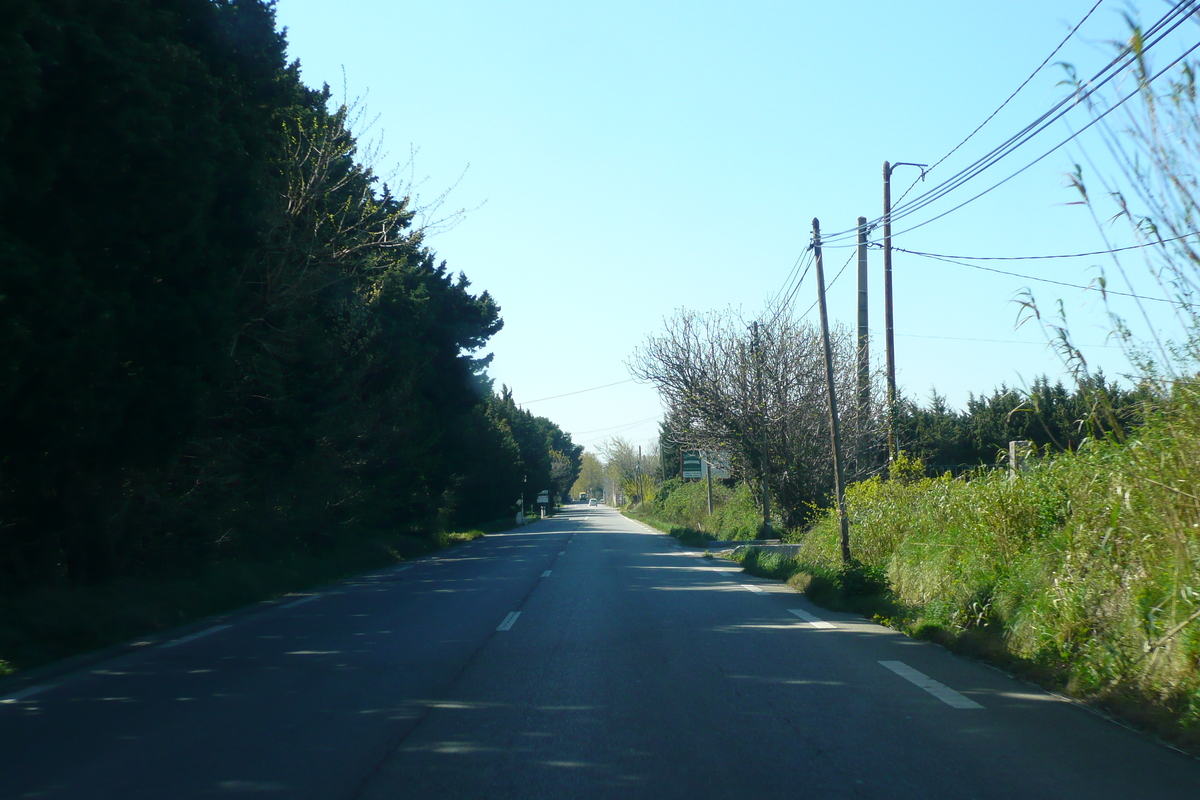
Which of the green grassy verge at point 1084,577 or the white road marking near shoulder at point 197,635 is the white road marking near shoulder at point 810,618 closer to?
the green grassy verge at point 1084,577

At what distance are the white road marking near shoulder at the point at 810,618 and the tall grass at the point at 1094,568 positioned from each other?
1023mm

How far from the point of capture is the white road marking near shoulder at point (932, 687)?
6.57m

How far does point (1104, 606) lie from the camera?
735 cm

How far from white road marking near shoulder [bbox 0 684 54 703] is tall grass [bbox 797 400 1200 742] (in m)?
7.97

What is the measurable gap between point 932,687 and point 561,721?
3013mm

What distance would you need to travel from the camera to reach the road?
15.9ft

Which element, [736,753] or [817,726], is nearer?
[736,753]

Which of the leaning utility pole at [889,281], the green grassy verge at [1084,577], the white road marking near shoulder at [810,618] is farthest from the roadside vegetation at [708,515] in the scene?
the green grassy verge at [1084,577]

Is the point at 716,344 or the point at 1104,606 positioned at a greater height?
the point at 716,344

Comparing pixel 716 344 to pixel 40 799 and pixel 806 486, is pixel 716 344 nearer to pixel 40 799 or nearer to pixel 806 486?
pixel 806 486

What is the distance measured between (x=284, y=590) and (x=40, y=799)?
12.1 meters

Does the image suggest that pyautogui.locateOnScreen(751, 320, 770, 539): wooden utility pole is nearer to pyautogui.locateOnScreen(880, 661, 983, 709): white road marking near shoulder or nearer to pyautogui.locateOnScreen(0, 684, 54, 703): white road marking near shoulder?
pyautogui.locateOnScreen(880, 661, 983, 709): white road marking near shoulder

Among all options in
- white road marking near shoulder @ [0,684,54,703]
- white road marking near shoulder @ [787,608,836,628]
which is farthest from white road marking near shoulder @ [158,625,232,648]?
white road marking near shoulder @ [787,608,836,628]

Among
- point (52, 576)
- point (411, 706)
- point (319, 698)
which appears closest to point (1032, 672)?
point (411, 706)
